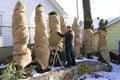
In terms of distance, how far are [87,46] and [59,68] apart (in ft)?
19.8

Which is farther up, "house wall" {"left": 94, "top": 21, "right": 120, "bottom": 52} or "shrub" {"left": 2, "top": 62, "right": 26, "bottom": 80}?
"house wall" {"left": 94, "top": 21, "right": 120, "bottom": 52}

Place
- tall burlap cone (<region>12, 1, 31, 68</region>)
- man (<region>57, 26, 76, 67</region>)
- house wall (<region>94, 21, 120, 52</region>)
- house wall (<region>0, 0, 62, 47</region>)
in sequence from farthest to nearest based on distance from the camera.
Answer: house wall (<region>94, 21, 120, 52</region>) → house wall (<region>0, 0, 62, 47</region>) → man (<region>57, 26, 76, 67</region>) → tall burlap cone (<region>12, 1, 31, 68</region>)

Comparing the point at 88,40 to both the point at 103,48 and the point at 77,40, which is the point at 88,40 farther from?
the point at 77,40

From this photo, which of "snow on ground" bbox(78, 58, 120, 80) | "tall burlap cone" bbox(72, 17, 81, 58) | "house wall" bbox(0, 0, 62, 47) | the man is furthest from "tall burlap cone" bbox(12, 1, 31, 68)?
"tall burlap cone" bbox(72, 17, 81, 58)

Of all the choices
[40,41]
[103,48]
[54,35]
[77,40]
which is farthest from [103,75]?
[40,41]

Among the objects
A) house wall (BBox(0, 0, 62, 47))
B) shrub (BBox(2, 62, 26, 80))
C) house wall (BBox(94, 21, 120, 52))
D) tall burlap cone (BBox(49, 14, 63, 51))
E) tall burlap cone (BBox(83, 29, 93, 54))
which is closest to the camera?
shrub (BBox(2, 62, 26, 80))

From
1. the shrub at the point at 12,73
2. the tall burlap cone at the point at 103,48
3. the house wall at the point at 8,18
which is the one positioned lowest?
the shrub at the point at 12,73

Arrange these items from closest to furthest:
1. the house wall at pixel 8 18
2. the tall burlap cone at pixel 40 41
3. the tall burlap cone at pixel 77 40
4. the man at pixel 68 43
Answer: the tall burlap cone at pixel 40 41, the man at pixel 68 43, the house wall at pixel 8 18, the tall burlap cone at pixel 77 40

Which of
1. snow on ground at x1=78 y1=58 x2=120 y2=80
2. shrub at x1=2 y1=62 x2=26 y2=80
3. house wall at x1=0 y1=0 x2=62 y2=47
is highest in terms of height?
house wall at x1=0 y1=0 x2=62 y2=47

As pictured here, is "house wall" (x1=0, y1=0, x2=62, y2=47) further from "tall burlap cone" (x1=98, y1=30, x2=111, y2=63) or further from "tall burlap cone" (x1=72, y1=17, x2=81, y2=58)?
"tall burlap cone" (x1=98, y1=30, x2=111, y2=63)

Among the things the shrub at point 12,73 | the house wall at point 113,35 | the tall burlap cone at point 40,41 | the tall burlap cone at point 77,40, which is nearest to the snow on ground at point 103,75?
the tall burlap cone at point 77,40

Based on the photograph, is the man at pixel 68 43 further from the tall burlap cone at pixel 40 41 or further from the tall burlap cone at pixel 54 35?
the tall burlap cone at pixel 40 41

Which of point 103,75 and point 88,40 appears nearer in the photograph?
point 103,75

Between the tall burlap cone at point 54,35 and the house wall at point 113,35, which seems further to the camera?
the house wall at point 113,35
